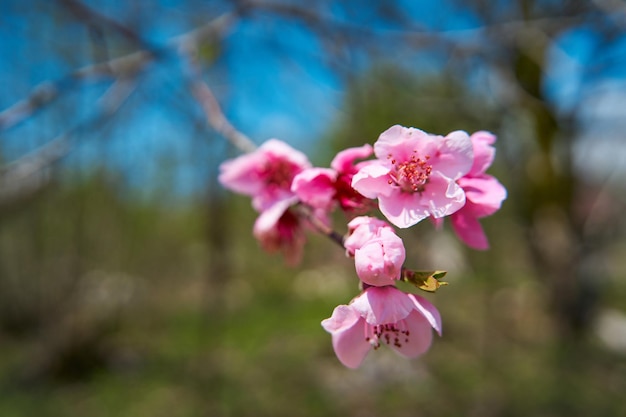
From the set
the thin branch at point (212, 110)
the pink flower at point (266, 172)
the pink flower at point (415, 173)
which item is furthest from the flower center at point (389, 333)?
the thin branch at point (212, 110)

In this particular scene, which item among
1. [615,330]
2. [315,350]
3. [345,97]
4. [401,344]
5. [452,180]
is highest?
[615,330]

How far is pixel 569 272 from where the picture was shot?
585 centimetres

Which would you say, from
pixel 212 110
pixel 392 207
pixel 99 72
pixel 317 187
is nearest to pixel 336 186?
pixel 317 187

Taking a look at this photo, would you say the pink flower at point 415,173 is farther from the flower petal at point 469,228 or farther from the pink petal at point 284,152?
the pink petal at point 284,152

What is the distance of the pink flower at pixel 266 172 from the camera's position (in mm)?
927

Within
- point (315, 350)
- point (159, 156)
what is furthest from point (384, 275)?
point (159, 156)

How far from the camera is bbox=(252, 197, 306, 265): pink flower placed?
2.91ft

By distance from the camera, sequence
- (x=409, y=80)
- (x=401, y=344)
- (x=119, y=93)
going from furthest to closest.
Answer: (x=409, y=80)
(x=119, y=93)
(x=401, y=344)

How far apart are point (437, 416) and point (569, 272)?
3202 millimetres

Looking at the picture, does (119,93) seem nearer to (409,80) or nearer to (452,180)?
(452,180)

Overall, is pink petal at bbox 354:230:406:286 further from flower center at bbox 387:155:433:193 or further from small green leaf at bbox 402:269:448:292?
flower center at bbox 387:155:433:193

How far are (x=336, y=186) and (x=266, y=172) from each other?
0.23 meters

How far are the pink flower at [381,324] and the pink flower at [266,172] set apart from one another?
12.3 inches

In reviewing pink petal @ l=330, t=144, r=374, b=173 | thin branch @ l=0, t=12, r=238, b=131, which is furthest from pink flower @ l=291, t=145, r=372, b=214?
thin branch @ l=0, t=12, r=238, b=131
